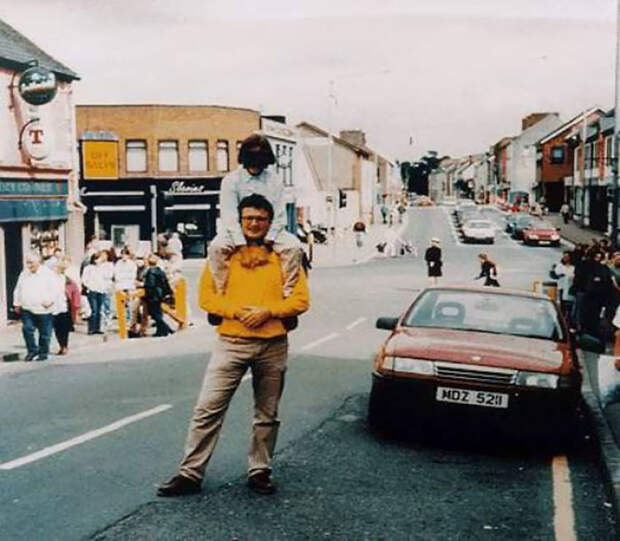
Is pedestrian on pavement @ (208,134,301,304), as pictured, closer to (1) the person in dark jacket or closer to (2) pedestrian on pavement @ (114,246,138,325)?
(1) the person in dark jacket

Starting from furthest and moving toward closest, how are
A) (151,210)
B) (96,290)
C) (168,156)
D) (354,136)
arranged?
(354,136)
(168,156)
(151,210)
(96,290)

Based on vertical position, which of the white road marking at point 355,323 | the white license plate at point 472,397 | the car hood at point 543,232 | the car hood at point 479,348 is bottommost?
the white road marking at point 355,323

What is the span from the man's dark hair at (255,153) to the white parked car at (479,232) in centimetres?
5133

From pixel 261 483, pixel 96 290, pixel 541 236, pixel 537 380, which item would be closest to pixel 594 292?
pixel 537 380

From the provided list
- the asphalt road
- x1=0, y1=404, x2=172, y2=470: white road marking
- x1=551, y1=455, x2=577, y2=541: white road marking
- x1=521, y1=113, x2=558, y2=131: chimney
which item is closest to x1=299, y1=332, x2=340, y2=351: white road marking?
the asphalt road

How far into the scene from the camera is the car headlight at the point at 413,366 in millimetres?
7758

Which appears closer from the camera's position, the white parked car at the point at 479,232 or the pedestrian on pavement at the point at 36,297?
the pedestrian on pavement at the point at 36,297

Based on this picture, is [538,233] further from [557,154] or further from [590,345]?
[590,345]

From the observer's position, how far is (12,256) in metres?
21.5

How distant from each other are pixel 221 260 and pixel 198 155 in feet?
138

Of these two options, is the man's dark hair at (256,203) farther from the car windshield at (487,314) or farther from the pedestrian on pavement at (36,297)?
the pedestrian on pavement at (36,297)

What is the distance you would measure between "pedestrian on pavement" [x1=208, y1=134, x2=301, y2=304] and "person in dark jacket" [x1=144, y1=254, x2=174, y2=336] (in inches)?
445

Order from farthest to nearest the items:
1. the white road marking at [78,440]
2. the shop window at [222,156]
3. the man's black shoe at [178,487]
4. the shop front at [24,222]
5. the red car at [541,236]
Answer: the red car at [541,236], the shop window at [222,156], the shop front at [24,222], the white road marking at [78,440], the man's black shoe at [178,487]

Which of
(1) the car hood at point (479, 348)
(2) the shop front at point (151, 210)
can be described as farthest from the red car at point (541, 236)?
(1) the car hood at point (479, 348)
